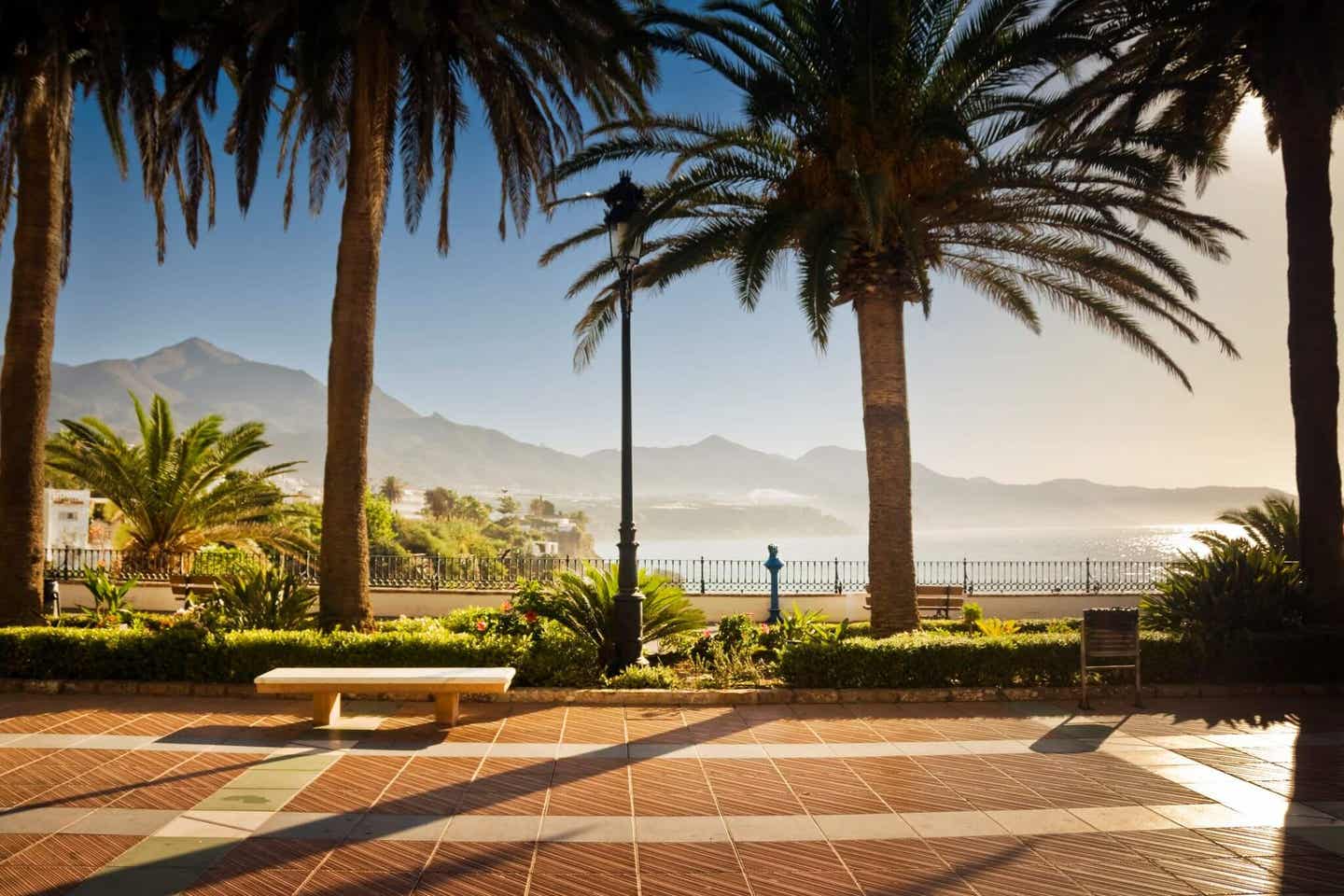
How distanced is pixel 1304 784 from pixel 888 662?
351cm

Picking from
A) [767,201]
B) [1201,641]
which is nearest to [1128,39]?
[767,201]

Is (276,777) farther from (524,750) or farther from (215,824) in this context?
(524,750)

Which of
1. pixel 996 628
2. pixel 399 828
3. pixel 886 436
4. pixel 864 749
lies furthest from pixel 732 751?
pixel 996 628

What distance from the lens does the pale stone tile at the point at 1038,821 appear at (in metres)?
4.95

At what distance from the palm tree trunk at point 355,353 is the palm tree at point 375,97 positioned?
1 cm

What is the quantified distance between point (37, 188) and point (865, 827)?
1176 cm

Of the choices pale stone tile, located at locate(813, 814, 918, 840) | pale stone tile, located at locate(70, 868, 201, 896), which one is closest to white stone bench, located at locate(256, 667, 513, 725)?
pale stone tile, located at locate(70, 868, 201, 896)

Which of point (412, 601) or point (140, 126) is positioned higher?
point (140, 126)

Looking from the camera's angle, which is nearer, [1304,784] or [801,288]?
[1304,784]

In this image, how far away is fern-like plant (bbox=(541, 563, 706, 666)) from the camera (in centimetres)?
945

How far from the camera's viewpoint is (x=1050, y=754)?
21.5ft

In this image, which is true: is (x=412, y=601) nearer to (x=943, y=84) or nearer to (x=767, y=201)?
(x=767, y=201)

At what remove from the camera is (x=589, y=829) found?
4906mm

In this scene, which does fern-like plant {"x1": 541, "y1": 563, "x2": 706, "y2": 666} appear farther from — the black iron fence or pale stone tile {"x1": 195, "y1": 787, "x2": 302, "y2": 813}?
A: the black iron fence
